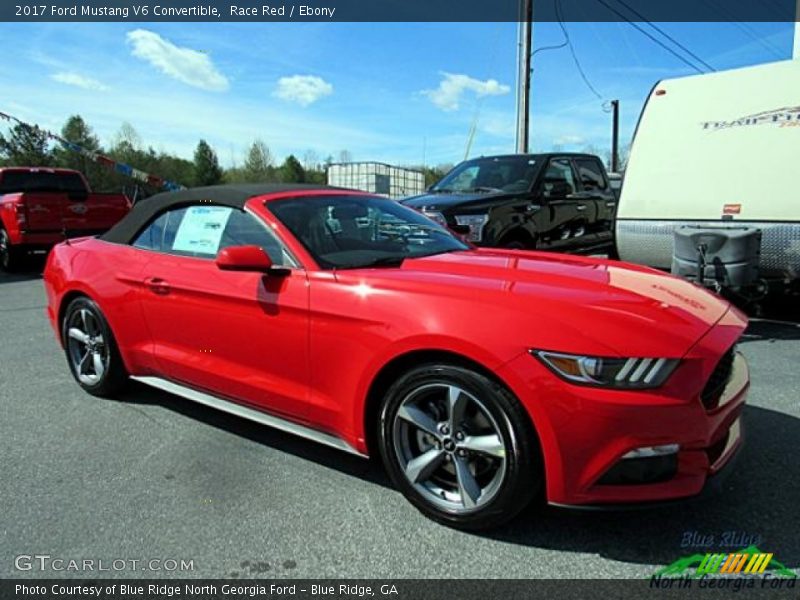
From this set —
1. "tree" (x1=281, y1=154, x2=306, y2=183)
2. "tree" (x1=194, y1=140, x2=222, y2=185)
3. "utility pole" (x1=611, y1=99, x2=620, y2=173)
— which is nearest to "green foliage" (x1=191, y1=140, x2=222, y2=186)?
"tree" (x1=194, y1=140, x2=222, y2=185)

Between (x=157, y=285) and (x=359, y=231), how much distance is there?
122 centimetres

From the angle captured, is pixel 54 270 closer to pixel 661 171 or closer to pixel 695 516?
pixel 695 516

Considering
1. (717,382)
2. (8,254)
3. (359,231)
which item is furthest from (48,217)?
(717,382)

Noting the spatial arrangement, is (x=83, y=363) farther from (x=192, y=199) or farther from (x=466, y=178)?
(x=466, y=178)

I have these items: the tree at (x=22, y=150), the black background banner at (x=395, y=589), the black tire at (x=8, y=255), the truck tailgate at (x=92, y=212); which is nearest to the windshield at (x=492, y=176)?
the black background banner at (x=395, y=589)

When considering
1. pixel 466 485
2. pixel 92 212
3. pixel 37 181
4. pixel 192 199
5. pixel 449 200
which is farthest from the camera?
pixel 37 181

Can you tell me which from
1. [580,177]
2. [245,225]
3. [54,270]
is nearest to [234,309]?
[245,225]

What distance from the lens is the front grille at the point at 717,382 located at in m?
2.32

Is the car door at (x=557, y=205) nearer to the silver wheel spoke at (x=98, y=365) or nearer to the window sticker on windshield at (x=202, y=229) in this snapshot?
the window sticker on windshield at (x=202, y=229)

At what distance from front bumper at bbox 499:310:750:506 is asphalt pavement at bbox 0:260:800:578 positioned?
34cm

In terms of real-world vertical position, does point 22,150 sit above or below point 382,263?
above

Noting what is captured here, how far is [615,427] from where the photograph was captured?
2.18 meters

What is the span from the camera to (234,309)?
3.15 metres

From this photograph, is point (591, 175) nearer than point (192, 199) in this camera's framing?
No
